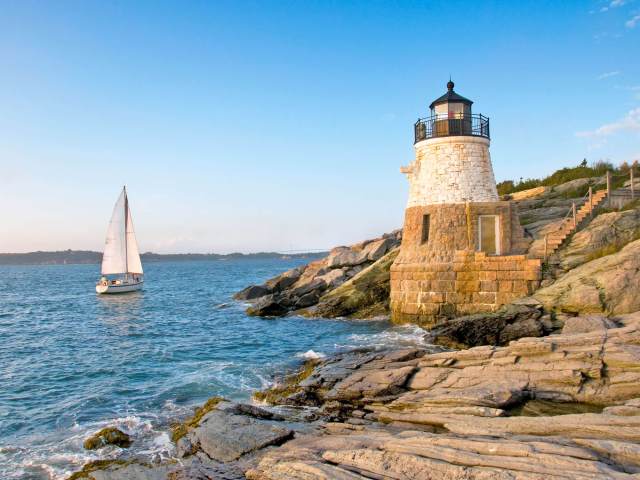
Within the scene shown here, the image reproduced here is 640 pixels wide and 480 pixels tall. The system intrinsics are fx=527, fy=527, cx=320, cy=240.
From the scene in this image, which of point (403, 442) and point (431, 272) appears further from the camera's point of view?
point (431, 272)

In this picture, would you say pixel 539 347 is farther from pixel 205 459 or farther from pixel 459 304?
pixel 459 304

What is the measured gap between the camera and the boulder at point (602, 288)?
660 inches

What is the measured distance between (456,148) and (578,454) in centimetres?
1789

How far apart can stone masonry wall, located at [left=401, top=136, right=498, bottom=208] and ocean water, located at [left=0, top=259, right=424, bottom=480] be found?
6.21 meters

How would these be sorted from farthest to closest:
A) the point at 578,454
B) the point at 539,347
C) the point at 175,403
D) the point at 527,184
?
the point at 527,184 → the point at 175,403 → the point at 539,347 → the point at 578,454

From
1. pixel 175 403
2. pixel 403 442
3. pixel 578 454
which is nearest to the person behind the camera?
pixel 578 454

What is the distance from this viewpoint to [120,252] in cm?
5312

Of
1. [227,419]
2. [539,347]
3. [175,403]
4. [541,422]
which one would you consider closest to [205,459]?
[227,419]

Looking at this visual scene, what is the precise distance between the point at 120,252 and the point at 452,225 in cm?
3964

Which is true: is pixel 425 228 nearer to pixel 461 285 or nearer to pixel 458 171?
pixel 458 171

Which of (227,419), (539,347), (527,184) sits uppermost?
(527,184)

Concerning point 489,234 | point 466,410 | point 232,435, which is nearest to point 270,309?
point 489,234

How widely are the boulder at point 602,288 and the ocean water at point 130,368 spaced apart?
5.23 meters

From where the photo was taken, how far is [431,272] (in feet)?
75.4
